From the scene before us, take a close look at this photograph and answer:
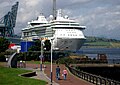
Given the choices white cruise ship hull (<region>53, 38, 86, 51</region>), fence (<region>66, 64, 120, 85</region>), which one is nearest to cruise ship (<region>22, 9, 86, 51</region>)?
white cruise ship hull (<region>53, 38, 86, 51</region>)

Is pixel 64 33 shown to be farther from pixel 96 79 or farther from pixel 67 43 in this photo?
pixel 96 79

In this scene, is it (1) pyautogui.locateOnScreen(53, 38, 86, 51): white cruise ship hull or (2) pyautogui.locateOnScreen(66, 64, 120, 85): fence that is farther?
(1) pyautogui.locateOnScreen(53, 38, 86, 51): white cruise ship hull

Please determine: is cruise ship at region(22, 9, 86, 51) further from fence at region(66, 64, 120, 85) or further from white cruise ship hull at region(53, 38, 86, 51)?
fence at region(66, 64, 120, 85)

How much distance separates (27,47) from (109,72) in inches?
2224

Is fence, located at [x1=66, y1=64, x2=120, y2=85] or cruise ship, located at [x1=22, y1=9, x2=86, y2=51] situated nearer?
fence, located at [x1=66, y1=64, x2=120, y2=85]

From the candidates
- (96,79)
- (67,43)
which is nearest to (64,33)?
(67,43)

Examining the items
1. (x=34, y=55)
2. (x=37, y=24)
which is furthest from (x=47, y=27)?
(x=34, y=55)

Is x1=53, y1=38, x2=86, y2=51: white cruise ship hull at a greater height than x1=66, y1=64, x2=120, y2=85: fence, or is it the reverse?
x1=53, y1=38, x2=86, y2=51: white cruise ship hull

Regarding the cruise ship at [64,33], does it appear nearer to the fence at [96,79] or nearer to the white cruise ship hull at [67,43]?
the white cruise ship hull at [67,43]

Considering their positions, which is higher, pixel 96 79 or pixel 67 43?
pixel 67 43

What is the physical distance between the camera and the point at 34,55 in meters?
85.8

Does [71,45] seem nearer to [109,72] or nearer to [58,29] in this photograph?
[58,29]

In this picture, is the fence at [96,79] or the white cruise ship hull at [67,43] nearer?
the fence at [96,79]

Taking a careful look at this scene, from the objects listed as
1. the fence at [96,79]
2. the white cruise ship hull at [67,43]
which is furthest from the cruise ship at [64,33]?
the fence at [96,79]
